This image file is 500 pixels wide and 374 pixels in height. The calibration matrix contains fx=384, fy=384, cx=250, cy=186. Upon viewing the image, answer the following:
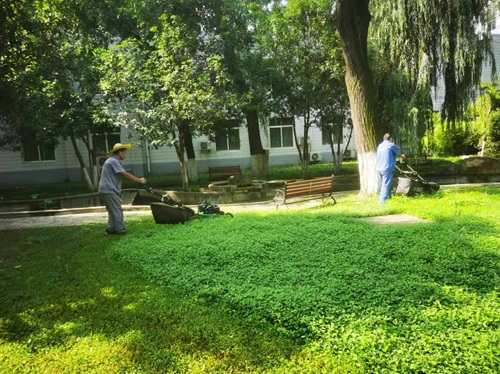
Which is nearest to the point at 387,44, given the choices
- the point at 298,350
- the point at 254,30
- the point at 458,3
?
the point at 458,3

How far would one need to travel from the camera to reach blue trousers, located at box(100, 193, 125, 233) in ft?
23.2

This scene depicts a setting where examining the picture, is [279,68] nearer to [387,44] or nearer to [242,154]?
[387,44]

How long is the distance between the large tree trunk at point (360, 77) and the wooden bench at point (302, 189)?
1.18m

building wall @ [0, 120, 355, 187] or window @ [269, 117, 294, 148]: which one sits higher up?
window @ [269, 117, 294, 148]

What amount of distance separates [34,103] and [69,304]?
37.4ft

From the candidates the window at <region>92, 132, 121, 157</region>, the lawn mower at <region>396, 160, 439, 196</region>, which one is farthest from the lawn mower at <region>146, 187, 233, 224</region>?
the window at <region>92, 132, 121, 157</region>

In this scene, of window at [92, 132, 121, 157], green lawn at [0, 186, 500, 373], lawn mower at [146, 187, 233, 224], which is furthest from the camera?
window at [92, 132, 121, 157]

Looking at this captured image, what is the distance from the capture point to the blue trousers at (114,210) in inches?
278

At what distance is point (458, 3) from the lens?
12.7 meters

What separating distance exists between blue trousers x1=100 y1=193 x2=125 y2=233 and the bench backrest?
14.0ft

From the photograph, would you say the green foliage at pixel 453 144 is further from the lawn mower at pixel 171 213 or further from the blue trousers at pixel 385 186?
the lawn mower at pixel 171 213

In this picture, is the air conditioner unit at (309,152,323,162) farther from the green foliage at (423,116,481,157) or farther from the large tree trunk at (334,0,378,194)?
the large tree trunk at (334,0,378,194)

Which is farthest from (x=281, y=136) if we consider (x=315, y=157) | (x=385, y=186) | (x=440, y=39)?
(x=385, y=186)

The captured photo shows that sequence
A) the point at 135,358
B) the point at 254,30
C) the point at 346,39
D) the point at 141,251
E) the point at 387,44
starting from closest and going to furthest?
1. the point at 135,358
2. the point at 141,251
3. the point at 346,39
4. the point at 387,44
5. the point at 254,30
